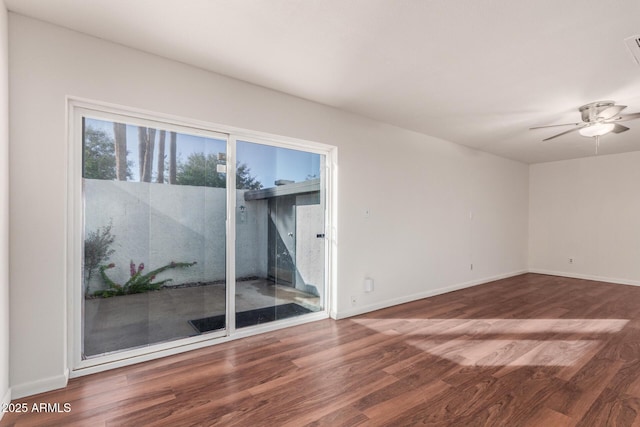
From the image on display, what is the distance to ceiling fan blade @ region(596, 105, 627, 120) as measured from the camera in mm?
3592

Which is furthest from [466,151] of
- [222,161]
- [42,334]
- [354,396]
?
[42,334]

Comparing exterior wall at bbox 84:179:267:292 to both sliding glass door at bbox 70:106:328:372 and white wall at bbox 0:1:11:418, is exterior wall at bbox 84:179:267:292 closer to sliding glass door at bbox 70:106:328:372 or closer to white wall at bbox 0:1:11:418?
sliding glass door at bbox 70:106:328:372

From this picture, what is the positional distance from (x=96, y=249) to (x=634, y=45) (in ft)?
14.6

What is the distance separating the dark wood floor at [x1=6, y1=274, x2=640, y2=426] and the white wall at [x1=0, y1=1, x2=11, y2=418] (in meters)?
0.31

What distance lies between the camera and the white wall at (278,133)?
85.7 inches

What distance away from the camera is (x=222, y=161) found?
3150mm

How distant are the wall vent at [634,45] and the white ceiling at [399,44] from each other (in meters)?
0.04

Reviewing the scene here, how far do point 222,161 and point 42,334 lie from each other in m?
1.93

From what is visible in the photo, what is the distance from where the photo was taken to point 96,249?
2.55 metres

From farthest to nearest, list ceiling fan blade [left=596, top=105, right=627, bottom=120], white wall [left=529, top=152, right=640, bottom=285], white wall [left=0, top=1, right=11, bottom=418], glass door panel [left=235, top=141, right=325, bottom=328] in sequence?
white wall [left=529, top=152, right=640, bottom=285]
ceiling fan blade [left=596, top=105, right=627, bottom=120]
glass door panel [left=235, top=141, right=325, bottom=328]
white wall [left=0, top=1, right=11, bottom=418]

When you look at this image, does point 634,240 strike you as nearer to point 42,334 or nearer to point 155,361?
point 155,361

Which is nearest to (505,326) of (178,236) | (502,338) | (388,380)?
(502,338)

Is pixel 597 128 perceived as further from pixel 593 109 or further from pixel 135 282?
pixel 135 282

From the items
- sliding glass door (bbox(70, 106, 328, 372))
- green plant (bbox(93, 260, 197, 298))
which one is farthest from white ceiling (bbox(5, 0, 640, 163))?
green plant (bbox(93, 260, 197, 298))
